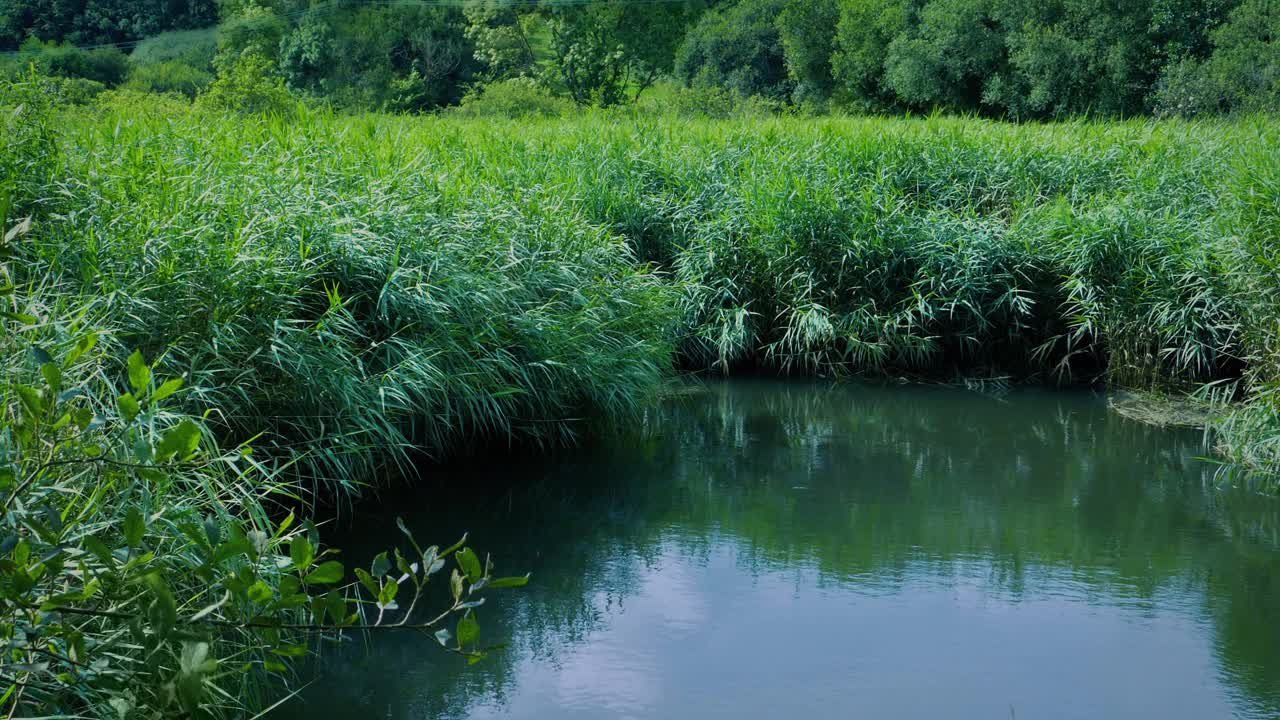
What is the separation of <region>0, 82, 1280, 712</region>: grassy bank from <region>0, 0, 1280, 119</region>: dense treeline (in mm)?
5926

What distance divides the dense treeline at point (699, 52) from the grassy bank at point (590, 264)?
593cm

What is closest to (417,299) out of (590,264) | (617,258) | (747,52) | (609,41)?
(590,264)

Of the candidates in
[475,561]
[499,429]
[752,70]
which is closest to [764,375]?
[499,429]

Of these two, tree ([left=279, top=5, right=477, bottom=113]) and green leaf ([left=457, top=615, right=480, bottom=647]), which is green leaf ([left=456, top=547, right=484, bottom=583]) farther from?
tree ([left=279, top=5, right=477, bottom=113])

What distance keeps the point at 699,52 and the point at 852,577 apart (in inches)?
811

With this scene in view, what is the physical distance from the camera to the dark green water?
10.8 ft

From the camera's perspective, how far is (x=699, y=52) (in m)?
23.5

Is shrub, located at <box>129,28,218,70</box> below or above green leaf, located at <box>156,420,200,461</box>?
above

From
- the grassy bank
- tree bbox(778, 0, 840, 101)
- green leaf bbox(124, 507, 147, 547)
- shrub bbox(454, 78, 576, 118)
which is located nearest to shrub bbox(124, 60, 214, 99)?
shrub bbox(454, 78, 576, 118)

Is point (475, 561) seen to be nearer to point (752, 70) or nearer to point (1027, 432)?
point (1027, 432)

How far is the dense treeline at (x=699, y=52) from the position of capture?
13922 millimetres

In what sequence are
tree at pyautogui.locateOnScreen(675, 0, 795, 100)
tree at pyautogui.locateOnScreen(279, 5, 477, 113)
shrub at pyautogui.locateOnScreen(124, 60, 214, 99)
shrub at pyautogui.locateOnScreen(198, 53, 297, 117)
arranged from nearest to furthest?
shrub at pyautogui.locateOnScreen(198, 53, 297, 117) → shrub at pyautogui.locateOnScreen(124, 60, 214, 99) → tree at pyautogui.locateOnScreen(675, 0, 795, 100) → tree at pyautogui.locateOnScreen(279, 5, 477, 113)

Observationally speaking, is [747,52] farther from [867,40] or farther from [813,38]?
[867,40]

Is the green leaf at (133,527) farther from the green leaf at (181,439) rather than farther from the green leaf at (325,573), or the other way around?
the green leaf at (325,573)
